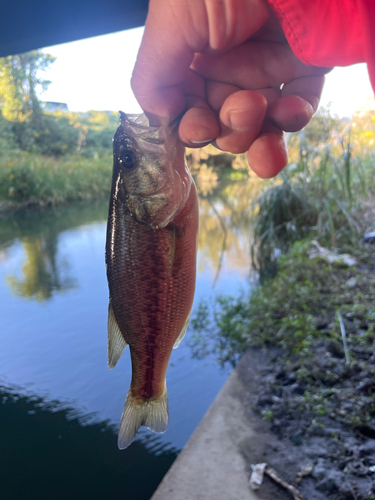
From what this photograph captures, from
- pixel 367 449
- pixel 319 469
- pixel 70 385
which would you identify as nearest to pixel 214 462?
pixel 319 469

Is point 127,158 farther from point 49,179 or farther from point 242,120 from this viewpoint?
point 49,179

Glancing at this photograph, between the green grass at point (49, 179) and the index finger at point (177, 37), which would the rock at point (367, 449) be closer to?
the index finger at point (177, 37)

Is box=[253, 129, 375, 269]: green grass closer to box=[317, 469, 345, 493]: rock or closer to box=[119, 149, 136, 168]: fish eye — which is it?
box=[317, 469, 345, 493]: rock

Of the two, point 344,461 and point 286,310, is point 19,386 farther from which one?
point 286,310

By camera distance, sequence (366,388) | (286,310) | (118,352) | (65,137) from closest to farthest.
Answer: (118,352) < (366,388) < (286,310) < (65,137)

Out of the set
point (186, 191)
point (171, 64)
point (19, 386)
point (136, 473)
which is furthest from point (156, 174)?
point (19, 386)

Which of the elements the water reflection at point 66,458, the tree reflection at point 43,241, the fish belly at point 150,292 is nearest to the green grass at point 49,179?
the tree reflection at point 43,241
